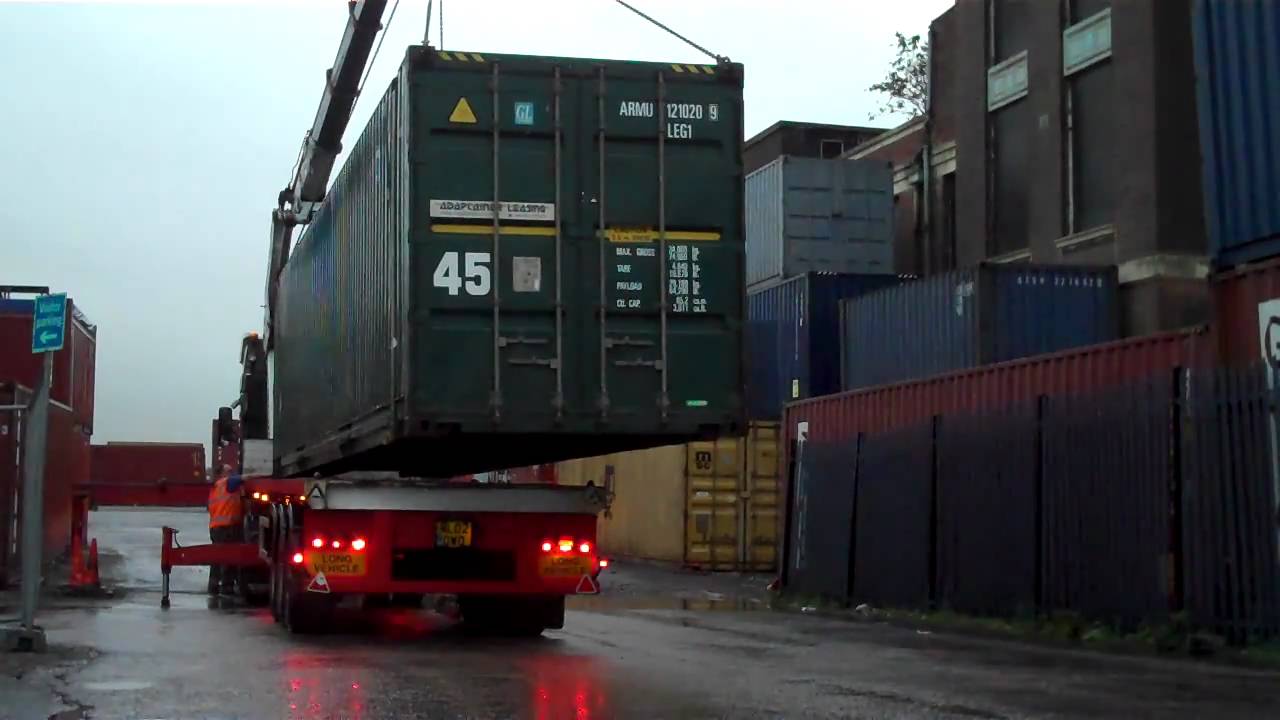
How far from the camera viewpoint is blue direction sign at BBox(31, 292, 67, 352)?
39.7 feet

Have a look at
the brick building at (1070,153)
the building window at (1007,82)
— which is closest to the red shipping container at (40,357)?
the brick building at (1070,153)

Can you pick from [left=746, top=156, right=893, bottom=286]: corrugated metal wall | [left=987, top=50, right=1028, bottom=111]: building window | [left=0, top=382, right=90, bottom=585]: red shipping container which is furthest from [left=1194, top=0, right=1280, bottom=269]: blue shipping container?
[left=987, top=50, right=1028, bottom=111]: building window

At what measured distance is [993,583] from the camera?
1636cm

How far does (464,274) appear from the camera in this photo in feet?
37.5

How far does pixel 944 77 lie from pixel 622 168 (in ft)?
93.0

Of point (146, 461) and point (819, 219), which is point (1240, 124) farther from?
point (146, 461)

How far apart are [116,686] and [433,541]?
3.79 metres

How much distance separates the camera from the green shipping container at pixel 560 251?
11398 mm

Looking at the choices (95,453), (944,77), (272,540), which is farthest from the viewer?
(95,453)

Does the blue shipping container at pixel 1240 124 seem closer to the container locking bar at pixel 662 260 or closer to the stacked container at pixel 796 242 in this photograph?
the container locking bar at pixel 662 260

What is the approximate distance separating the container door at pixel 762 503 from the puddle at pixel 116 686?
1868 centimetres

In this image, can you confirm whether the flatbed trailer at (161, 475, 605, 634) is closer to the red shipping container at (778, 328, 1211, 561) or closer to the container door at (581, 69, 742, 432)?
the container door at (581, 69, 742, 432)

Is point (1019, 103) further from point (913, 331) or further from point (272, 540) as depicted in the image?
point (272, 540)

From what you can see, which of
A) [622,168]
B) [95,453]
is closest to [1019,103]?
[622,168]
